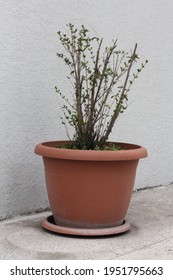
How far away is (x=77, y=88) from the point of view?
3.46 m

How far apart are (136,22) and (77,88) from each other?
134 centimetres

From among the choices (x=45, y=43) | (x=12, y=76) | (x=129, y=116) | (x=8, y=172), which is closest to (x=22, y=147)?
(x=8, y=172)

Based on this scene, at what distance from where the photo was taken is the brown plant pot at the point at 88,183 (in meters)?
3.24

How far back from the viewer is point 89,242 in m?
3.26

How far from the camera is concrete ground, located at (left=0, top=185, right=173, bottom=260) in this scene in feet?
9.94

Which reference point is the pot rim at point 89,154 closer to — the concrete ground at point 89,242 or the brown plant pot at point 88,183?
the brown plant pot at point 88,183

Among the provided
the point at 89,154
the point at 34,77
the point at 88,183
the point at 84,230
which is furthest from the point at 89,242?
the point at 34,77

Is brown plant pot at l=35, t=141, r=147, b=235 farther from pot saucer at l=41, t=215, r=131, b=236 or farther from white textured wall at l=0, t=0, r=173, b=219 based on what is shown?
white textured wall at l=0, t=0, r=173, b=219

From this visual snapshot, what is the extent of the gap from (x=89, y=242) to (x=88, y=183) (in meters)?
0.33

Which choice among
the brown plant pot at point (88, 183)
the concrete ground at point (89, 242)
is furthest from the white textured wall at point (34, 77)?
the brown plant pot at point (88, 183)

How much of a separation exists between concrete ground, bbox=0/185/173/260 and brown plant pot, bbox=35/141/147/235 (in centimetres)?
12

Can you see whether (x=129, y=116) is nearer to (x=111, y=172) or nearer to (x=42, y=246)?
(x=111, y=172)

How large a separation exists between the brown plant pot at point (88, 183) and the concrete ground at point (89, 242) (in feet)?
0.38

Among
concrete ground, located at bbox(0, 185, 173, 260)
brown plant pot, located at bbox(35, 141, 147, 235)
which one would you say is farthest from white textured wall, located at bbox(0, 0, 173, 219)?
brown plant pot, located at bbox(35, 141, 147, 235)
